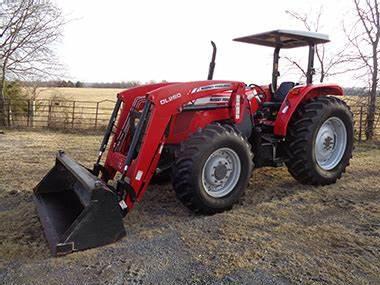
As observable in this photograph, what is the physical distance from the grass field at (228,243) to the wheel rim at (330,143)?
401mm

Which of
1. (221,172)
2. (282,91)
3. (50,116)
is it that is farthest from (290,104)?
(50,116)

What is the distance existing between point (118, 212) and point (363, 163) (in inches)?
220

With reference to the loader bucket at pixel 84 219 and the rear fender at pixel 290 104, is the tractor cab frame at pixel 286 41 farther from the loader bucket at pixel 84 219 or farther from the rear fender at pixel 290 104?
the loader bucket at pixel 84 219

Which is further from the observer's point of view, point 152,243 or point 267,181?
point 267,181

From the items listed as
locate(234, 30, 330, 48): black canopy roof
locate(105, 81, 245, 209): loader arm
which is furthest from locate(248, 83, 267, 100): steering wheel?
locate(105, 81, 245, 209): loader arm

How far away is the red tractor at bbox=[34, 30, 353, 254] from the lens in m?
3.63

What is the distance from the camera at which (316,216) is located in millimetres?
4359

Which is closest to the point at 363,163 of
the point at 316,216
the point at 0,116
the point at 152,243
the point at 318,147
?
the point at 318,147

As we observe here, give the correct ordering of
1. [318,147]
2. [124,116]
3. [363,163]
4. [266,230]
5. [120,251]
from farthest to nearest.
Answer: [363,163] < [318,147] < [124,116] < [266,230] < [120,251]

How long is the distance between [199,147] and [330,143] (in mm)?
2571

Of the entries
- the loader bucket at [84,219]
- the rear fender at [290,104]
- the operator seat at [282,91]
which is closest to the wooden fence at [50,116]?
the operator seat at [282,91]

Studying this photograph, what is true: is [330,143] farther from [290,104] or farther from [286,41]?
[286,41]

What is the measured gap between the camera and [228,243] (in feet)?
11.8

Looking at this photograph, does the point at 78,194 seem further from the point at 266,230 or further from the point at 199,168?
the point at 266,230
